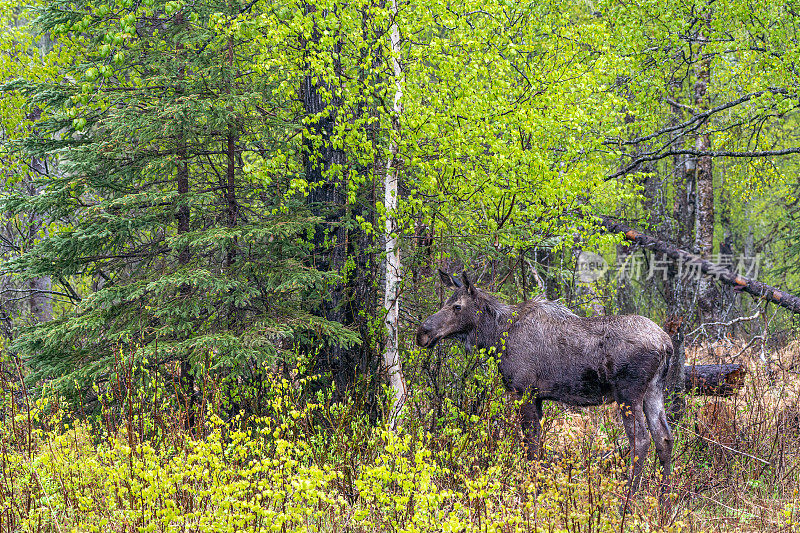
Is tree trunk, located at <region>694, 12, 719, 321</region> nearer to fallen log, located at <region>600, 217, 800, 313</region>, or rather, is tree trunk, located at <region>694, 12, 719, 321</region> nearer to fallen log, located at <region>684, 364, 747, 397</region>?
fallen log, located at <region>600, 217, 800, 313</region>

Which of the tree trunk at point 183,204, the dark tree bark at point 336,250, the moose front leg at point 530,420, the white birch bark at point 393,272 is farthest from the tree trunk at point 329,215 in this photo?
the moose front leg at point 530,420

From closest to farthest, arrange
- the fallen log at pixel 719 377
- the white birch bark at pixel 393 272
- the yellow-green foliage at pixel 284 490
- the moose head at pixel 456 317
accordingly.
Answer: the yellow-green foliage at pixel 284 490 < the moose head at pixel 456 317 < the white birch bark at pixel 393 272 < the fallen log at pixel 719 377

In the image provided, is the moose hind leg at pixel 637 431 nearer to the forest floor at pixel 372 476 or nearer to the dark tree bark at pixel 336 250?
the forest floor at pixel 372 476

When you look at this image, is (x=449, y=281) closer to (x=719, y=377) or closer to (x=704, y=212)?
(x=719, y=377)

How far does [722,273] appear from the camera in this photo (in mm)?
12930

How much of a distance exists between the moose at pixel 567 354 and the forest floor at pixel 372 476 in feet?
1.01

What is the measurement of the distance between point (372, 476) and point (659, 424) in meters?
3.78

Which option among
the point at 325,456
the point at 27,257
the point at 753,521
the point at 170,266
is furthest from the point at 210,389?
the point at 753,521

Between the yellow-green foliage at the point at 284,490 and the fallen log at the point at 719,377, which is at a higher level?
the yellow-green foliage at the point at 284,490

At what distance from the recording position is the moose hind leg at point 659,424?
6.72 m

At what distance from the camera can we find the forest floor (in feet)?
13.7

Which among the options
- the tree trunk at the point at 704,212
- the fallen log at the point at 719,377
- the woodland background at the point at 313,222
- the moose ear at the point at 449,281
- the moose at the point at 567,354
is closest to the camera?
the moose at the point at 567,354

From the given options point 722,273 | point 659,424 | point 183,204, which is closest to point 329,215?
point 183,204

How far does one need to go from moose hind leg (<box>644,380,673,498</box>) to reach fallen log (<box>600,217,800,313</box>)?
390cm
